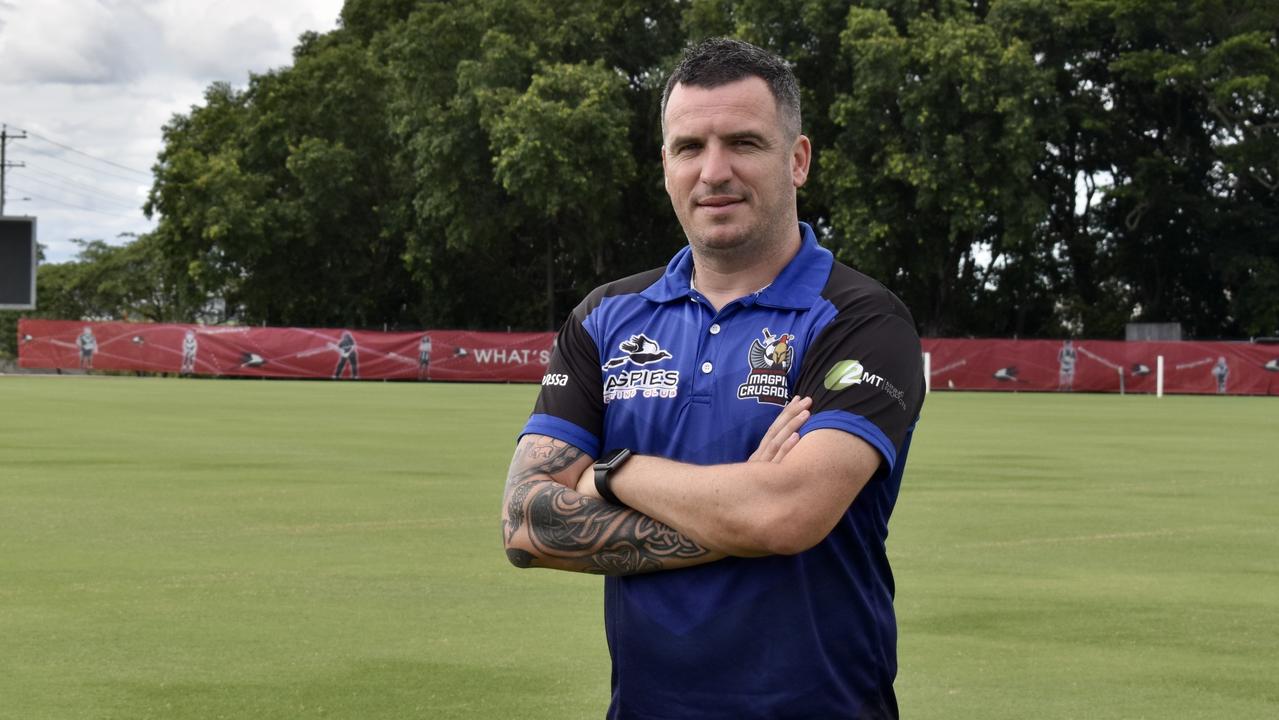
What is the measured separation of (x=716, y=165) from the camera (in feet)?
11.7

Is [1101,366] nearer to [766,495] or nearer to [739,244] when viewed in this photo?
[739,244]

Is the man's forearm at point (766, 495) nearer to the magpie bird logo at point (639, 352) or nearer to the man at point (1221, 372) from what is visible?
the magpie bird logo at point (639, 352)

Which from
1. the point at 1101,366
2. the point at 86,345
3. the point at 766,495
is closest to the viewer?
the point at 766,495

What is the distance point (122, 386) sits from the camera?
4331 centimetres

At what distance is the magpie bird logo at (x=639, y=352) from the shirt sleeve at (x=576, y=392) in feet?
0.39

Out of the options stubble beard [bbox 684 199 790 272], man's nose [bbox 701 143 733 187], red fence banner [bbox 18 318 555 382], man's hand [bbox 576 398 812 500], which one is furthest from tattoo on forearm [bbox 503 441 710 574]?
red fence banner [bbox 18 318 555 382]

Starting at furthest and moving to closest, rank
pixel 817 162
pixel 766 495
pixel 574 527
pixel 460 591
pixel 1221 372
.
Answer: pixel 817 162 < pixel 1221 372 < pixel 460 591 < pixel 574 527 < pixel 766 495

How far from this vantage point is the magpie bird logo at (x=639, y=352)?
3562mm

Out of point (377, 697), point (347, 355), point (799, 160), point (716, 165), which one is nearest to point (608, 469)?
point (716, 165)

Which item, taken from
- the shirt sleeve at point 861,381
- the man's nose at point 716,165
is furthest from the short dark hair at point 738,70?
the shirt sleeve at point 861,381

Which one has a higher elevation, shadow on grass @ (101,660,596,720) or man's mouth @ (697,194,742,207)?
man's mouth @ (697,194,742,207)

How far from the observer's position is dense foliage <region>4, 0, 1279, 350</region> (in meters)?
52.7

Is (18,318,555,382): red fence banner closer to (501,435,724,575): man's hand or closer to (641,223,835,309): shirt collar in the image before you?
(501,435,724,575): man's hand

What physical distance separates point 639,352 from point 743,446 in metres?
0.30
